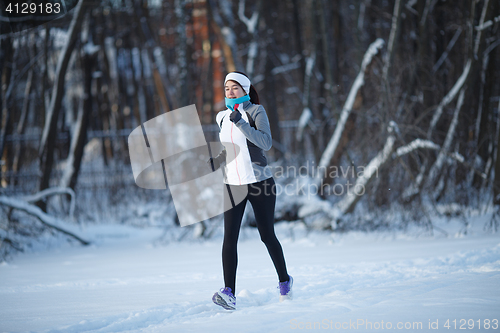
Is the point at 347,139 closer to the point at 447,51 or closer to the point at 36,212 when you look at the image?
the point at 447,51

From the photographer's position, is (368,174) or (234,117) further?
(368,174)

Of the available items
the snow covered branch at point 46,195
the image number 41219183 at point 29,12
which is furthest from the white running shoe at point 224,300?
the image number 41219183 at point 29,12

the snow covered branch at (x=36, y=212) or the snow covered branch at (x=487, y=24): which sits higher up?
the snow covered branch at (x=487, y=24)

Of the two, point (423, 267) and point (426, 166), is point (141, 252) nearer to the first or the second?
point (423, 267)

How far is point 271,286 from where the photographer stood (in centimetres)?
404

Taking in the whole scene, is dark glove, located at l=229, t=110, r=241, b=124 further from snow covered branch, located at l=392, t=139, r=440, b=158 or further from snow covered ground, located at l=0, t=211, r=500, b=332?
snow covered branch, located at l=392, t=139, r=440, b=158

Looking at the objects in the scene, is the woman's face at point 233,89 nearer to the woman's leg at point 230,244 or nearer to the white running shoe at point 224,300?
the woman's leg at point 230,244

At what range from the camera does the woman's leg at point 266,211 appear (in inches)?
131

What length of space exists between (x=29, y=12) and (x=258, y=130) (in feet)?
22.5

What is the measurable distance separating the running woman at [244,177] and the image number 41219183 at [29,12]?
5.72 m

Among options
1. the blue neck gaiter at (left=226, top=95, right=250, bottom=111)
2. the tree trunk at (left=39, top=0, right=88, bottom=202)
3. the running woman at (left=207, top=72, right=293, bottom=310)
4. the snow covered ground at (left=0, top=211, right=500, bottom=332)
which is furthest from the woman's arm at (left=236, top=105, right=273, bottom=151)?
the tree trunk at (left=39, top=0, right=88, bottom=202)

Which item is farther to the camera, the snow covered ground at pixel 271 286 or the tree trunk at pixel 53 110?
the tree trunk at pixel 53 110

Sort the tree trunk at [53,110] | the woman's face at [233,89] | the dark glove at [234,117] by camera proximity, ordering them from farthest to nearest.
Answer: the tree trunk at [53,110] < the woman's face at [233,89] < the dark glove at [234,117]

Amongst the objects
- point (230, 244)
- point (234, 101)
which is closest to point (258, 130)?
point (234, 101)
